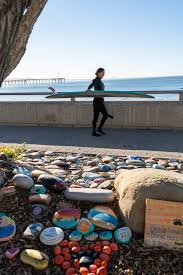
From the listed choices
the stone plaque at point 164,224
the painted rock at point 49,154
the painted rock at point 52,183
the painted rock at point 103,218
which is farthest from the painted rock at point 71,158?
the stone plaque at point 164,224

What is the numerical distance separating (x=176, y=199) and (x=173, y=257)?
50 cm

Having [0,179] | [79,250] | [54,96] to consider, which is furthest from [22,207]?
[54,96]

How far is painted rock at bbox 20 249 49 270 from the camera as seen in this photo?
271cm

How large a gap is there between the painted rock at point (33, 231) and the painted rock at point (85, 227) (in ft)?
1.13

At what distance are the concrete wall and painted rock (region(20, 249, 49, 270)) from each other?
649 centimetres

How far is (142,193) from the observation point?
304 centimetres

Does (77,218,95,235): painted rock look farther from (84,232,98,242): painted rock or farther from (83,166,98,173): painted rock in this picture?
(83,166,98,173): painted rock

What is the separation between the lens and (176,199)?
3.01m

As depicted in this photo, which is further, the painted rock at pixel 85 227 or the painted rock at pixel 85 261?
the painted rock at pixel 85 227

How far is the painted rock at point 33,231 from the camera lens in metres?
2.94

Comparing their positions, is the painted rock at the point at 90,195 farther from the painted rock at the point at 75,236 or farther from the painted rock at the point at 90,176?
the painted rock at the point at 90,176

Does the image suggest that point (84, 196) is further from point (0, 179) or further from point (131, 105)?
point (131, 105)

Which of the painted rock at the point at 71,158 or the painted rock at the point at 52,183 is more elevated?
the painted rock at the point at 52,183

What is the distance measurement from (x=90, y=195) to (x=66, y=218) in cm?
37
